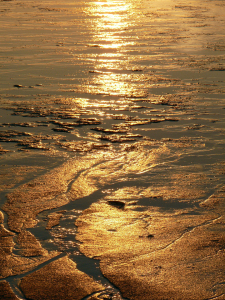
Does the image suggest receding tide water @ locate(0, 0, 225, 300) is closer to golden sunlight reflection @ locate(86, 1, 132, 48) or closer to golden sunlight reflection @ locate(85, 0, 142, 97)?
golden sunlight reflection @ locate(85, 0, 142, 97)

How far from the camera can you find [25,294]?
3268 mm

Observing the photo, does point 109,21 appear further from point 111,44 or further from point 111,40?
point 111,44

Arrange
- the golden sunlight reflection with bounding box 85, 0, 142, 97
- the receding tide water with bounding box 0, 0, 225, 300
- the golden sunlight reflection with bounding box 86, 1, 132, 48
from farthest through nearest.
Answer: the golden sunlight reflection with bounding box 86, 1, 132, 48 → the golden sunlight reflection with bounding box 85, 0, 142, 97 → the receding tide water with bounding box 0, 0, 225, 300

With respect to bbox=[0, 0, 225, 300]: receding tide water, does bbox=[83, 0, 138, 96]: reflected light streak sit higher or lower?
lower

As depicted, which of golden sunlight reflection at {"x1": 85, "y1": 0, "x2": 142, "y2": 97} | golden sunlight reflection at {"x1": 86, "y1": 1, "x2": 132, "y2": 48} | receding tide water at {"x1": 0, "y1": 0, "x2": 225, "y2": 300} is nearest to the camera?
receding tide water at {"x1": 0, "y1": 0, "x2": 225, "y2": 300}

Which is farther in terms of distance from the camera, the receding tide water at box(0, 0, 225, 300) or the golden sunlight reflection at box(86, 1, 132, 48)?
the golden sunlight reflection at box(86, 1, 132, 48)

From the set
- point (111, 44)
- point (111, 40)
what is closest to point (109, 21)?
point (111, 40)

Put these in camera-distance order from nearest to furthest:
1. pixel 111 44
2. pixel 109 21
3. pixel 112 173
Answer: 1. pixel 112 173
2. pixel 111 44
3. pixel 109 21

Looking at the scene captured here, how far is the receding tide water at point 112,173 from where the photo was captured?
11.5ft

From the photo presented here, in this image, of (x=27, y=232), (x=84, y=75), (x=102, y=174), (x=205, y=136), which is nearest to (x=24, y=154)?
(x=102, y=174)

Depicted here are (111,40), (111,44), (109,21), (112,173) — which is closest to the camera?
(112,173)

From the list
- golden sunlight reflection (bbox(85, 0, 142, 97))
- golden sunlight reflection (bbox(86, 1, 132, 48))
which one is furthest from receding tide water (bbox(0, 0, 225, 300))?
golden sunlight reflection (bbox(86, 1, 132, 48))

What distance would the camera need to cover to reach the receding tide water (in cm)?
351

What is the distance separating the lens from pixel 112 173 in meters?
5.52
